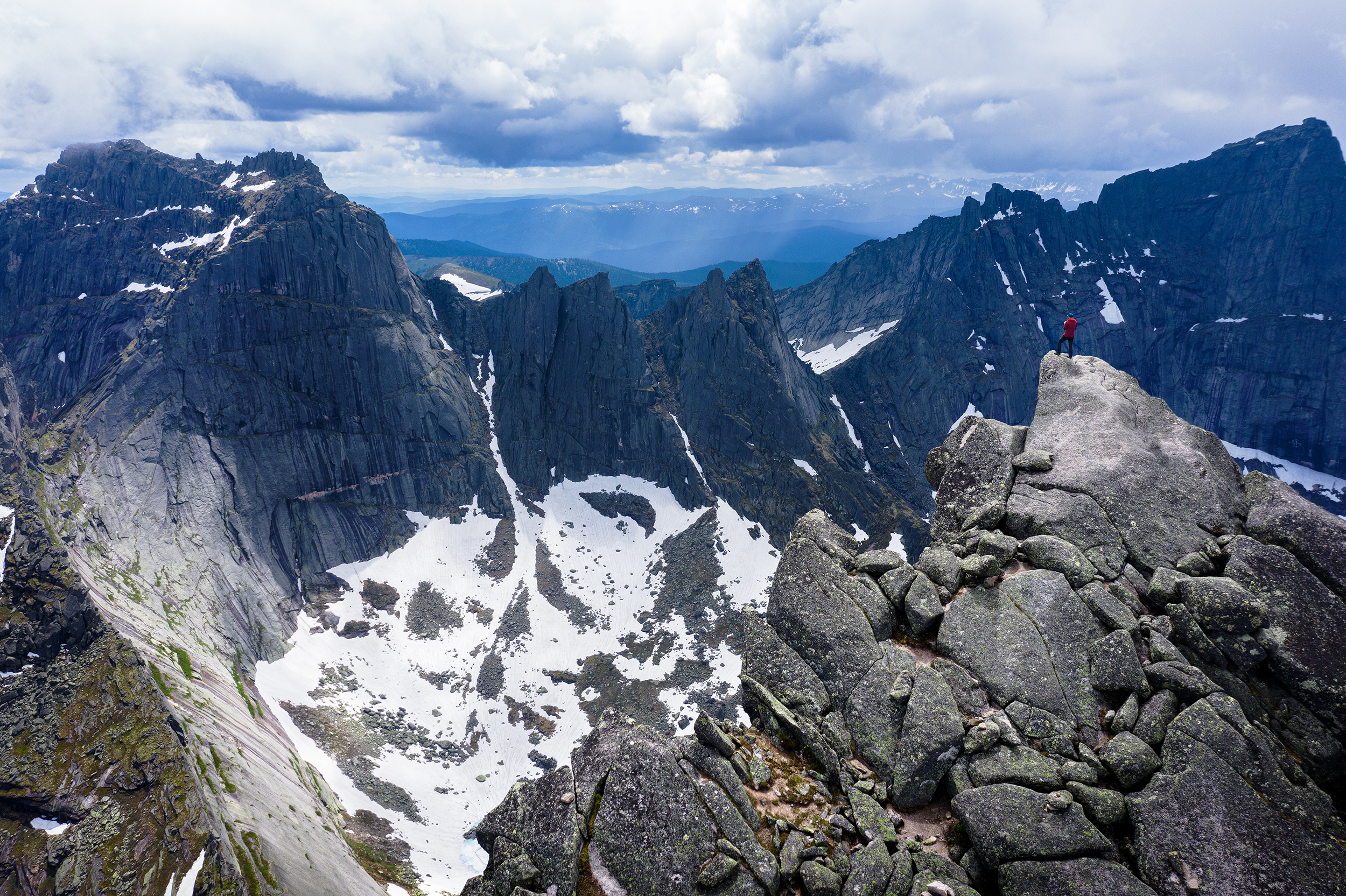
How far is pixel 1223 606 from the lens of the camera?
14.9 metres

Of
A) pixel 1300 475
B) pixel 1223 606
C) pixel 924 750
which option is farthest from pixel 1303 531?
pixel 1300 475

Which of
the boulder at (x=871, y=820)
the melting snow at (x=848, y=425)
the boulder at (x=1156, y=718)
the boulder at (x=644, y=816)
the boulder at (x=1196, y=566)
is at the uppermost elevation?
the boulder at (x=1196, y=566)

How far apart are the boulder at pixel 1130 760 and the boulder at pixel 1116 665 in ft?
4.25

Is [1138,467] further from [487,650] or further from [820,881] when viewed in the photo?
[487,650]

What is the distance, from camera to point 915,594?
58.2 feet

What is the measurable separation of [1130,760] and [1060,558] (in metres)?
5.98

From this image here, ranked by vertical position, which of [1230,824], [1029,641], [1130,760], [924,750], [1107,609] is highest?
[1107,609]

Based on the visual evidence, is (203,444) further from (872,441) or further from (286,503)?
(872,441)

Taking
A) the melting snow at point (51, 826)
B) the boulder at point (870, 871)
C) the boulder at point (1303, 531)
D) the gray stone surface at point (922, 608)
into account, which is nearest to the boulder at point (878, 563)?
the gray stone surface at point (922, 608)

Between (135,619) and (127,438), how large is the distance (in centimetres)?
5126

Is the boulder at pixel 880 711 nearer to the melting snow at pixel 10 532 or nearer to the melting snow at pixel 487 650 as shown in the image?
the melting snow at pixel 487 650

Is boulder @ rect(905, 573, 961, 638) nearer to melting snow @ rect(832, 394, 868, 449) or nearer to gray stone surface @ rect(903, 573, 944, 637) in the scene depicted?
gray stone surface @ rect(903, 573, 944, 637)

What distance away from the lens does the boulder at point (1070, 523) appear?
57.3 feet

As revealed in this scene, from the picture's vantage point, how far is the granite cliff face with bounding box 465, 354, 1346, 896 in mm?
12508
